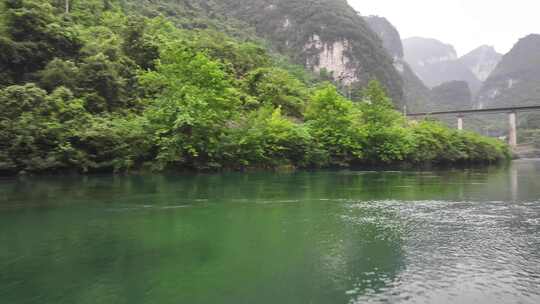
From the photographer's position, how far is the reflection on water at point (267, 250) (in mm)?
9016

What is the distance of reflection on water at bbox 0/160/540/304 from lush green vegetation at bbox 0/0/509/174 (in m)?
16.1

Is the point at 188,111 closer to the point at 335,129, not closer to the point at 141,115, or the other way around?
the point at 141,115

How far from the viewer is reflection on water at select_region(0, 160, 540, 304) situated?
9.02m

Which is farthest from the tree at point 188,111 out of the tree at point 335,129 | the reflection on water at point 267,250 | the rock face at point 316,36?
the rock face at point 316,36

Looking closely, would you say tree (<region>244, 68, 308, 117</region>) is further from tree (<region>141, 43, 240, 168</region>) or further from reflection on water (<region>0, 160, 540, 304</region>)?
reflection on water (<region>0, 160, 540, 304</region>)

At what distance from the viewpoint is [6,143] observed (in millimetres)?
34750

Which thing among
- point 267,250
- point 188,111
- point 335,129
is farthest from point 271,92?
point 267,250

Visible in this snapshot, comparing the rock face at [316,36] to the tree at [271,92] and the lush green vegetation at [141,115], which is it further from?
the lush green vegetation at [141,115]

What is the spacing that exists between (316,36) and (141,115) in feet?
468

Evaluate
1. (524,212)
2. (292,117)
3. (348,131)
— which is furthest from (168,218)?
(292,117)

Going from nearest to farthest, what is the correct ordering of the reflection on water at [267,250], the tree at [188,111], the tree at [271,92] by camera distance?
the reflection on water at [267,250]
the tree at [188,111]
the tree at [271,92]

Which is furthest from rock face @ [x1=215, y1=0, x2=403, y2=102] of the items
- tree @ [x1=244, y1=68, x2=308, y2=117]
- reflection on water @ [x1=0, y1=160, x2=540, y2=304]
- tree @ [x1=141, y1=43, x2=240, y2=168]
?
reflection on water @ [x1=0, y1=160, x2=540, y2=304]

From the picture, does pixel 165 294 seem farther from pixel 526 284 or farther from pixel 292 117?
pixel 292 117

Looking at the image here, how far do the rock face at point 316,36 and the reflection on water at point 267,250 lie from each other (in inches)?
6153
